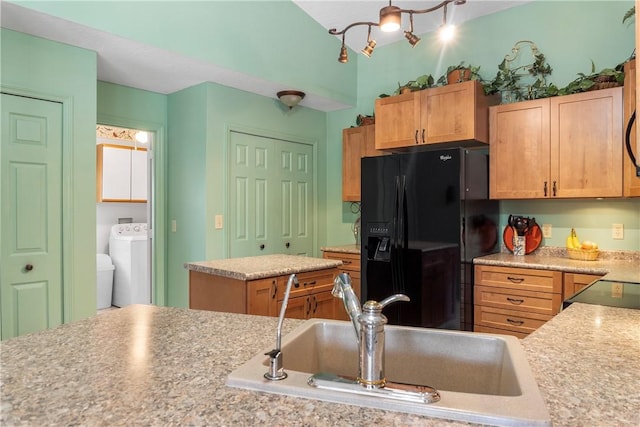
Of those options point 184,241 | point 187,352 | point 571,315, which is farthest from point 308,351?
point 184,241

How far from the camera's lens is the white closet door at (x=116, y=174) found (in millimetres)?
5031

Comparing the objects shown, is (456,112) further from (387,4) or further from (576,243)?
(576,243)

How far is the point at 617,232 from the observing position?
3.14m

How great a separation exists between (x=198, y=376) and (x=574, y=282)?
8.72ft

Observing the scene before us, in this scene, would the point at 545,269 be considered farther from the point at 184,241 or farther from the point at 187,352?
the point at 184,241

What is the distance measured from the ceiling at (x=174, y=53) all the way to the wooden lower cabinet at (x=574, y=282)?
2303 mm

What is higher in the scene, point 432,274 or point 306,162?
point 306,162

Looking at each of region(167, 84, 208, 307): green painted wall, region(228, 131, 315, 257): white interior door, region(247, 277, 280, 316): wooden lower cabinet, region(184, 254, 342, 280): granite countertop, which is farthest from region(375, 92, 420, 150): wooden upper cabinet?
region(247, 277, 280, 316): wooden lower cabinet

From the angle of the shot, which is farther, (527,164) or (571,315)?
(527,164)

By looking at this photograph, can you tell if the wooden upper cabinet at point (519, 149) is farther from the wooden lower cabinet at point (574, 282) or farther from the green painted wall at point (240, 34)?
the green painted wall at point (240, 34)

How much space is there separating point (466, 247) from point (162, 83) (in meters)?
2.79

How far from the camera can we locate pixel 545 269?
2.85m

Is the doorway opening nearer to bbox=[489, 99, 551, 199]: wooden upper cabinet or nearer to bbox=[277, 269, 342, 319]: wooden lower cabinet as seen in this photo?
bbox=[277, 269, 342, 319]: wooden lower cabinet

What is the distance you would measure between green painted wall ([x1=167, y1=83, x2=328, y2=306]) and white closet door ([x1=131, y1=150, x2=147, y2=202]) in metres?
1.67
